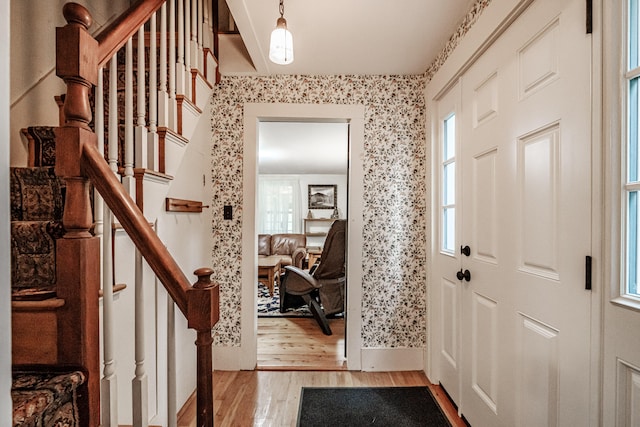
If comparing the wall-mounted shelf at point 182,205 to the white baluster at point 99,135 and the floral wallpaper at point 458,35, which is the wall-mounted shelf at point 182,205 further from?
the floral wallpaper at point 458,35

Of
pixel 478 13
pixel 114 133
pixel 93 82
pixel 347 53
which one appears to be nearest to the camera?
pixel 93 82

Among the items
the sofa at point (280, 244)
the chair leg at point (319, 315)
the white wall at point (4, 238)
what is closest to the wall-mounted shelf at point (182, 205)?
the white wall at point (4, 238)

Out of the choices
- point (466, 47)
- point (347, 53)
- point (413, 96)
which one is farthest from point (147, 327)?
point (413, 96)

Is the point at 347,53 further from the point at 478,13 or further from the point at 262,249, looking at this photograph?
the point at 262,249

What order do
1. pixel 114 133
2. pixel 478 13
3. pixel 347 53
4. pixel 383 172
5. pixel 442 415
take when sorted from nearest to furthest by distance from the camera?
pixel 114 133
pixel 478 13
pixel 442 415
pixel 347 53
pixel 383 172

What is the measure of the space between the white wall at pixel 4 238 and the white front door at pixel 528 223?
1450mm

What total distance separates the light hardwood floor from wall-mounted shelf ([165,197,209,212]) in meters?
1.25

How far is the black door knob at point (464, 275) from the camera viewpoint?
1823mm

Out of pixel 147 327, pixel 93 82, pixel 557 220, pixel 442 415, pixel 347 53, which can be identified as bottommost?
pixel 442 415

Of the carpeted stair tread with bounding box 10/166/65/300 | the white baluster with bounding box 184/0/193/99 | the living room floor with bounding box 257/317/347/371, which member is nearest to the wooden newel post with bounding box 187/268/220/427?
the carpeted stair tread with bounding box 10/166/65/300

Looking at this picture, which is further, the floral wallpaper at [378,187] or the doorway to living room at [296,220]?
the doorway to living room at [296,220]

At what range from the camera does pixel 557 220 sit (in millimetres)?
1137

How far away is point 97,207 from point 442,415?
214cm

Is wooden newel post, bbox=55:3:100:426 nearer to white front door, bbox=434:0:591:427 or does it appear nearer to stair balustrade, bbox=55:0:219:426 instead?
stair balustrade, bbox=55:0:219:426
